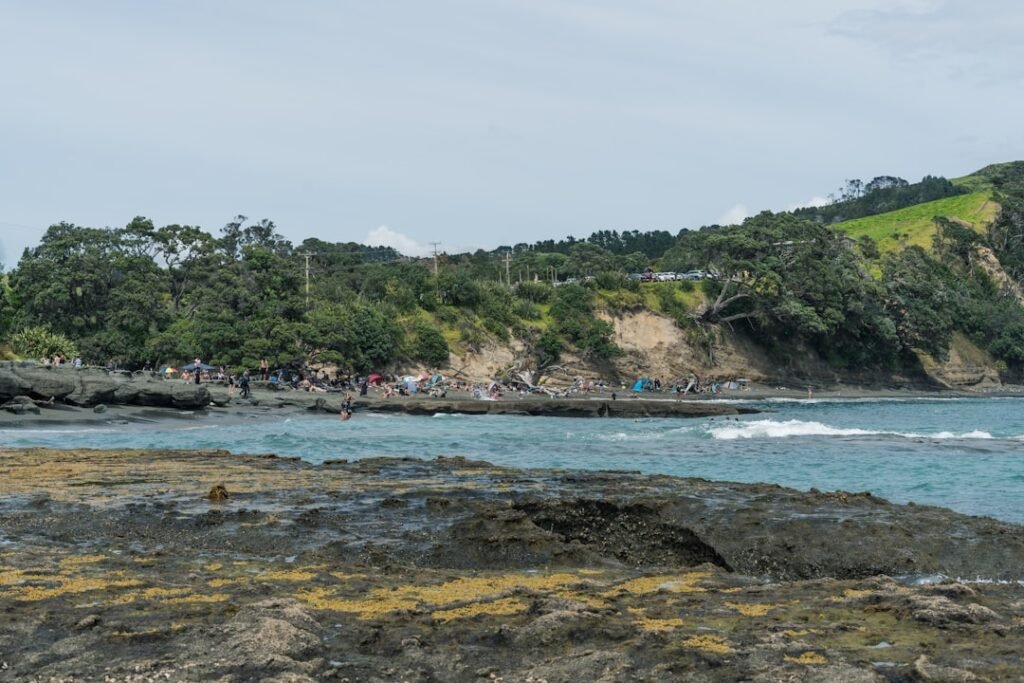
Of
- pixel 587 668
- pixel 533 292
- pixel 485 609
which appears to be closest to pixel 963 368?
pixel 533 292

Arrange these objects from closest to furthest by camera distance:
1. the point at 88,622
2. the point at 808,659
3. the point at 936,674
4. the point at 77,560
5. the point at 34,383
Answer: the point at 936,674
the point at 808,659
the point at 88,622
the point at 77,560
the point at 34,383

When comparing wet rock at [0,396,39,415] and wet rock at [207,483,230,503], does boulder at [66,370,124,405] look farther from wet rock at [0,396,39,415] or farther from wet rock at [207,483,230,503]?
wet rock at [207,483,230,503]

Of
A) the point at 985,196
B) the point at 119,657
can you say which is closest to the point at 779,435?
the point at 119,657

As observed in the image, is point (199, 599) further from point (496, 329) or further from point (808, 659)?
point (496, 329)

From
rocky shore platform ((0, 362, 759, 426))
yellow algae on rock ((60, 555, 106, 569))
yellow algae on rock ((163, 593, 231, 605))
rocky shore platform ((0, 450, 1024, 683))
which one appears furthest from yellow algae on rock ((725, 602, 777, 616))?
rocky shore platform ((0, 362, 759, 426))

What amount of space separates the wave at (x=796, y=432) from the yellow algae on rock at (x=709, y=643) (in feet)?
96.1

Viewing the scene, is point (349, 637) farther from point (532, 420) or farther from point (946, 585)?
point (532, 420)

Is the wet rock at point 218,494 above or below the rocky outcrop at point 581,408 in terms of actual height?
above

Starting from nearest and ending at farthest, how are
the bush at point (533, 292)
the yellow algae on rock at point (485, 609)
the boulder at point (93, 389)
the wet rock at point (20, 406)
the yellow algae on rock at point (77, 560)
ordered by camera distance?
the yellow algae on rock at point (485, 609) → the yellow algae on rock at point (77, 560) → the wet rock at point (20, 406) → the boulder at point (93, 389) → the bush at point (533, 292)

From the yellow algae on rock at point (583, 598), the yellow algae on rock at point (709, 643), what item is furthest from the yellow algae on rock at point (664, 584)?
the yellow algae on rock at point (709, 643)

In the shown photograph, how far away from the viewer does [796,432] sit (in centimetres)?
3881

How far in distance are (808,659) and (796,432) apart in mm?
33738

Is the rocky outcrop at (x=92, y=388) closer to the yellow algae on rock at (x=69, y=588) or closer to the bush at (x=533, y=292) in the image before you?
the yellow algae on rock at (x=69, y=588)

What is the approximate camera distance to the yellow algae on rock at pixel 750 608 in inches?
304
